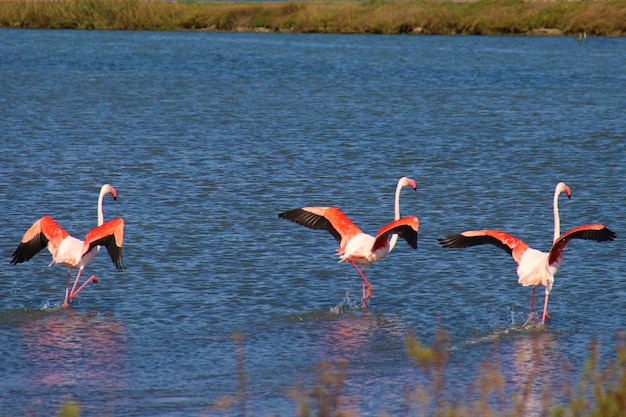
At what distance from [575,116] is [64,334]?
17.4m

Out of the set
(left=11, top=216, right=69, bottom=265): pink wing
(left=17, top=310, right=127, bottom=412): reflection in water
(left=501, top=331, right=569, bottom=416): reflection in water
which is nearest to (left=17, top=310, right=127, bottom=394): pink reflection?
(left=17, top=310, right=127, bottom=412): reflection in water

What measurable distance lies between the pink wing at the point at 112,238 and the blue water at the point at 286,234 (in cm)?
52

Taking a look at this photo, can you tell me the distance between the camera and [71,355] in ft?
27.3

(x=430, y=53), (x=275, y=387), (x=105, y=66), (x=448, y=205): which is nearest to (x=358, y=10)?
(x=430, y=53)

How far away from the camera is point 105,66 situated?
35.5m

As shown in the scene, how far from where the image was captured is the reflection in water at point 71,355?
7512 millimetres

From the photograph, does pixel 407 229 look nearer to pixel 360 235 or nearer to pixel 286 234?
pixel 360 235

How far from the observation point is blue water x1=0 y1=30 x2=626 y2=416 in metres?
7.97

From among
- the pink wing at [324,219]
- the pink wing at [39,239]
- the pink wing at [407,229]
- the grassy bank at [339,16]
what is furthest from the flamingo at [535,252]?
the grassy bank at [339,16]

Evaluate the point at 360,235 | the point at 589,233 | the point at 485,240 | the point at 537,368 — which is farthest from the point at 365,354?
the point at 589,233

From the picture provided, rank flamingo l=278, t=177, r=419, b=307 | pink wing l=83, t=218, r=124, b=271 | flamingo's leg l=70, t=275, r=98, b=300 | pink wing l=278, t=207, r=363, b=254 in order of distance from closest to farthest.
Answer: pink wing l=83, t=218, r=124, b=271 < flamingo l=278, t=177, r=419, b=307 < flamingo's leg l=70, t=275, r=98, b=300 < pink wing l=278, t=207, r=363, b=254

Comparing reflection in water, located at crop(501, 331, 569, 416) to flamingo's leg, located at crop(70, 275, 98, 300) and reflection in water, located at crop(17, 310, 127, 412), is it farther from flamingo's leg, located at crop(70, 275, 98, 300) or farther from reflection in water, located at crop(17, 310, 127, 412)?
flamingo's leg, located at crop(70, 275, 98, 300)

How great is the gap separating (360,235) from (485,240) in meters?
1.24

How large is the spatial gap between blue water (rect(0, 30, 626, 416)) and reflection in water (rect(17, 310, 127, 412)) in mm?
25
